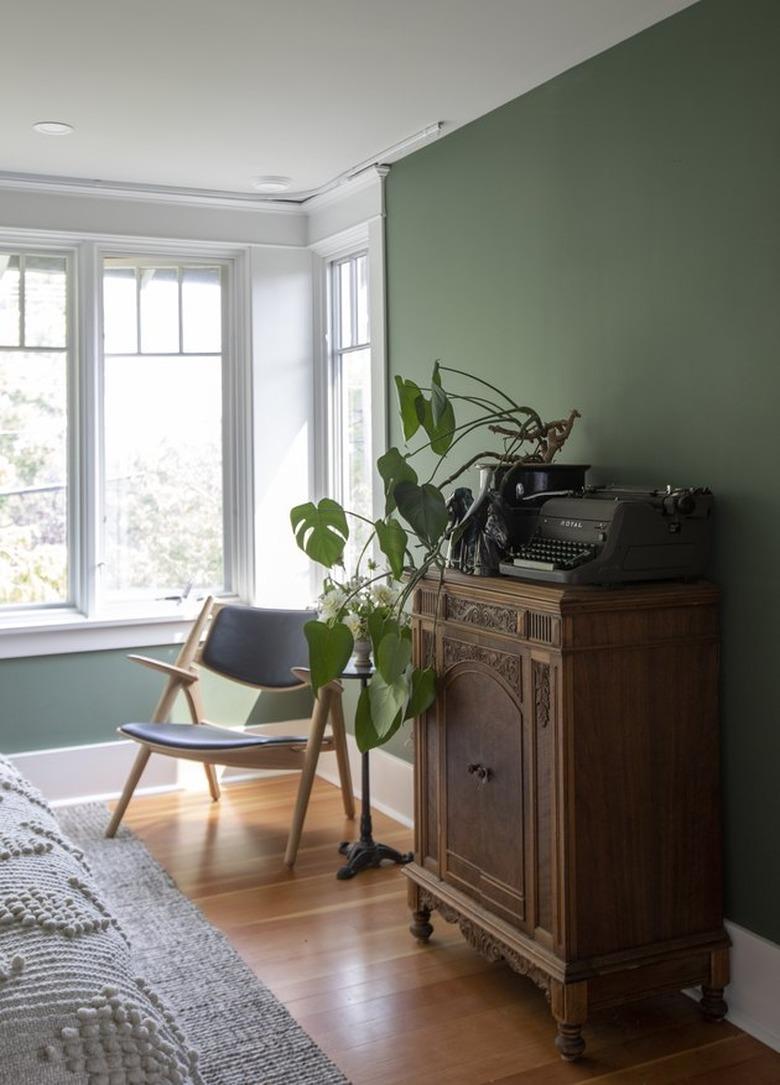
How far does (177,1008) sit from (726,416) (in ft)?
6.79

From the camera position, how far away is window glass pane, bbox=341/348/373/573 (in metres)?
4.89

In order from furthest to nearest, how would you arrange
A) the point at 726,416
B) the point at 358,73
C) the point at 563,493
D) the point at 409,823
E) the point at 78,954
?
the point at 409,823, the point at 358,73, the point at 563,493, the point at 726,416, the point at 78,954

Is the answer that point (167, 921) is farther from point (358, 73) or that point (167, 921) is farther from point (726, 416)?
point (358, 73)

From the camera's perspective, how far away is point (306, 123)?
389cm

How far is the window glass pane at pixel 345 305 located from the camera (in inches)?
200

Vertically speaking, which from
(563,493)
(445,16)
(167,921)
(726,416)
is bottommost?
(167,921)

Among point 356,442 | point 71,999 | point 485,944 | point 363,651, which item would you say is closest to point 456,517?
point 363,651

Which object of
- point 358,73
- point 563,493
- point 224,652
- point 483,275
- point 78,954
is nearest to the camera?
point 78,954

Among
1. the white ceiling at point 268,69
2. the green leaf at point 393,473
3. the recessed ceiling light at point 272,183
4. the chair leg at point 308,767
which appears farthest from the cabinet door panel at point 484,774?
the recessed ceiling light at point 272,183

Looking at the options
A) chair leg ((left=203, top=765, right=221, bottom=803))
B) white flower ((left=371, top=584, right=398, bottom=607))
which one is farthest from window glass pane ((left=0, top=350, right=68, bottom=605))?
white flower ((left=371, top=584, right=398, bottom=607))

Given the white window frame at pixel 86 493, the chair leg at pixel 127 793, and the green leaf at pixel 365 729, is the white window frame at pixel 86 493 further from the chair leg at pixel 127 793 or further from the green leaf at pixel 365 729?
the green leaf at pixel 365 729

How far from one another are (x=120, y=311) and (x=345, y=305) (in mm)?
1013

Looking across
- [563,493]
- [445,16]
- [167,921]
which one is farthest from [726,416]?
[167,921]

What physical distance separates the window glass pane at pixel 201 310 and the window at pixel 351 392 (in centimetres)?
53
